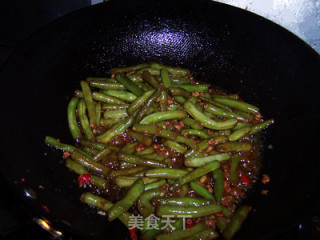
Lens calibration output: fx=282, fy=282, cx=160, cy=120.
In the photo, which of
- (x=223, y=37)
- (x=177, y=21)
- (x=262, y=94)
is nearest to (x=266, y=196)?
(x=262, y=94)

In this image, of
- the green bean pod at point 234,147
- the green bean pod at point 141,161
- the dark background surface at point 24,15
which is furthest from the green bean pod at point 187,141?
the dark background surface at point 24,15

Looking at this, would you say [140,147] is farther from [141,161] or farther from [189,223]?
[189,223]

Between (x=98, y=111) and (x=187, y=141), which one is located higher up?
(x=98, y=111)

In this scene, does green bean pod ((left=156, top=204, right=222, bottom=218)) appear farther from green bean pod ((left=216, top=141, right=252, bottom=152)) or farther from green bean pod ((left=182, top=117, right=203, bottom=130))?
green bean pod ((left=182, top=117, right=203, bottom=130))

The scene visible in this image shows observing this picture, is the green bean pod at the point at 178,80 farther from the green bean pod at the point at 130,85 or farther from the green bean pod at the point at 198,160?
the green bean pod at the point at 198,160

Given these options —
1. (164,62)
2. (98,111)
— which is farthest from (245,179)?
(164,62)

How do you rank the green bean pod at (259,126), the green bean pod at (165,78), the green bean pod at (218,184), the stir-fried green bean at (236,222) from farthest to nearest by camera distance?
the green bean pod at (165,78) → the green bean pod at (259,126) → the green bean pod at (218,184) → the stir-fried green bean at (236,222)
